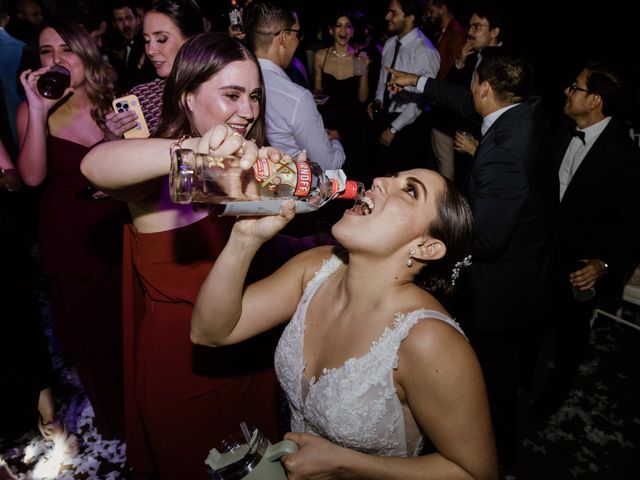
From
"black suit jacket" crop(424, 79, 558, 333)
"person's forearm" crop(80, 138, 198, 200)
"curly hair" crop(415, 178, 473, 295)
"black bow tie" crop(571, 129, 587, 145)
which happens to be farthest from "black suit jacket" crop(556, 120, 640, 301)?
"person's forearm" crop(80, 138, 198, 200)

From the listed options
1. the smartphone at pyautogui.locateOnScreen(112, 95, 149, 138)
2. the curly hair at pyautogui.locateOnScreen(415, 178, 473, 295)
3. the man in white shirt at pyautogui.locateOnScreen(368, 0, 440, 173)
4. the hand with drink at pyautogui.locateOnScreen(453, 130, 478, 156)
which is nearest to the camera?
the curly hair at pyautogui.locateOnScreen(415, 178, 473, 295)

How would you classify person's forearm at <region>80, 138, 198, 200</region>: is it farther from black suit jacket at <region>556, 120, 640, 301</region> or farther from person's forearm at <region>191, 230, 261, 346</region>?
black suit jacket at <region>556, 120, 640, 301</region>

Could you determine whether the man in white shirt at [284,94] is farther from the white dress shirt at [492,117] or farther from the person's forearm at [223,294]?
the person's forearm at [223,294]

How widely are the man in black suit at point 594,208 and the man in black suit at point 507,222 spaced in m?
0.36

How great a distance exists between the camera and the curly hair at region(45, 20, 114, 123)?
237 centimetres

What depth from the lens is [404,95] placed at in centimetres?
496

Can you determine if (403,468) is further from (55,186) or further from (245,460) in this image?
(55,186)

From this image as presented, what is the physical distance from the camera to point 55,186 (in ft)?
7.57

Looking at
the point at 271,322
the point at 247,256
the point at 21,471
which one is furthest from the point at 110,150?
the point at 21,471

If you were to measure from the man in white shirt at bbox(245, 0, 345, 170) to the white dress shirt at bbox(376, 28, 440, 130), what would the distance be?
91.4 inches

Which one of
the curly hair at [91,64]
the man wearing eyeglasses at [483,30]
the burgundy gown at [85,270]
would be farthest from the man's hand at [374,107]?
the burgundy gown at [85,270]

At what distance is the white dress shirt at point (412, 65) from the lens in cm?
478

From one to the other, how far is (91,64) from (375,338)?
90.6 inches

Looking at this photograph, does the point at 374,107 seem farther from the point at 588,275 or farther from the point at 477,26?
the point at 588,275
